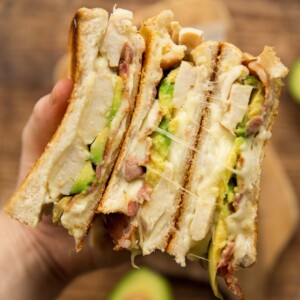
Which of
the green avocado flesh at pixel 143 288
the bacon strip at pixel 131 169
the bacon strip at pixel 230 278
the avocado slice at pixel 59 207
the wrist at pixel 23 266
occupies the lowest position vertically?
the green avocado flesh at pixel 143 288

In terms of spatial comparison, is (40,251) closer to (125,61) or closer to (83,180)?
(83,180)

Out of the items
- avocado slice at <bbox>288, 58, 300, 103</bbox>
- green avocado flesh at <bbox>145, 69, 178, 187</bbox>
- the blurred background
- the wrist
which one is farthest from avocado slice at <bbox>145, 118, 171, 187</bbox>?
avocado slice at <bbox>288, 58, 300, 103</bbox>

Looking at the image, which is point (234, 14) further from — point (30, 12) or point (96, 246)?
point (96, 246)

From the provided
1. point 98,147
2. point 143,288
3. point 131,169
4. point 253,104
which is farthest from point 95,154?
point 143,288

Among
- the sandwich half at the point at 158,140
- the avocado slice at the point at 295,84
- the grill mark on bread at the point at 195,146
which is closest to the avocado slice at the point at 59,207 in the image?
the sandwich half at the point at 158,140

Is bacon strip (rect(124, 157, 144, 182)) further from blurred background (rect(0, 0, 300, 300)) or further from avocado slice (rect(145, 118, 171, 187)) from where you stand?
blurred background (rect(0, 0, 300, 300))

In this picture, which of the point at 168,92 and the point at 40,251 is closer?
the point at 168,92

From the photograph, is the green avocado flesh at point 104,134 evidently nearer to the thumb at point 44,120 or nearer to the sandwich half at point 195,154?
the sandwich half at point 195,154
